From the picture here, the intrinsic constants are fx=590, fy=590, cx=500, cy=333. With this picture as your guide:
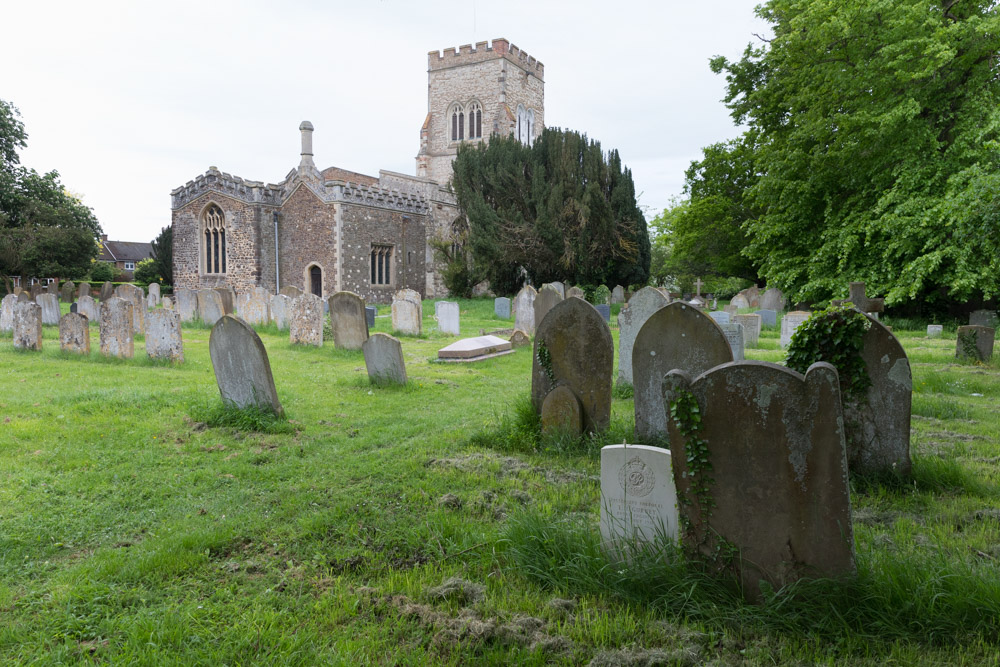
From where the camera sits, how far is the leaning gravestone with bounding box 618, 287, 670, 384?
7.40m

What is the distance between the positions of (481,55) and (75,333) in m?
35.5

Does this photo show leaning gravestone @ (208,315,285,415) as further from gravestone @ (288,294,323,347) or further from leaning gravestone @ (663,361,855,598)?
gravestone @ (288,294,323,347)

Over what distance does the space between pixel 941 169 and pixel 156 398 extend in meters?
16.5

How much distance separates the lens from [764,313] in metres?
16.2

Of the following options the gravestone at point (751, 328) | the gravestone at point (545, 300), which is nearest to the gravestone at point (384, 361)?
the gravestone at point (545, 300)

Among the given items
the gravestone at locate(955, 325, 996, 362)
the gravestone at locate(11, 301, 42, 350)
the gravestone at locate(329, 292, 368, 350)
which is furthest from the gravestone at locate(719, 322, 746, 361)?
the gravestone at locate(11, 301, 42, 350)

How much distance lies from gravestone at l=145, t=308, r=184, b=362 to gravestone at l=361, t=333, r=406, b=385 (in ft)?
12.1

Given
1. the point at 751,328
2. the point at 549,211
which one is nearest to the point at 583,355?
the point at 751,328

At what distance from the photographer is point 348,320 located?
11555 mm

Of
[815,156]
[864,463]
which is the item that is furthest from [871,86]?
[864,463]

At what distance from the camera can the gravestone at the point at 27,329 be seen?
412 inches

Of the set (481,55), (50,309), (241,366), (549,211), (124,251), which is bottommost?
(241,366)

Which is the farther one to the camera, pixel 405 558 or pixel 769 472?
pixel 405 558

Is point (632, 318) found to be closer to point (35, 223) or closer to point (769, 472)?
point (769, 472)
